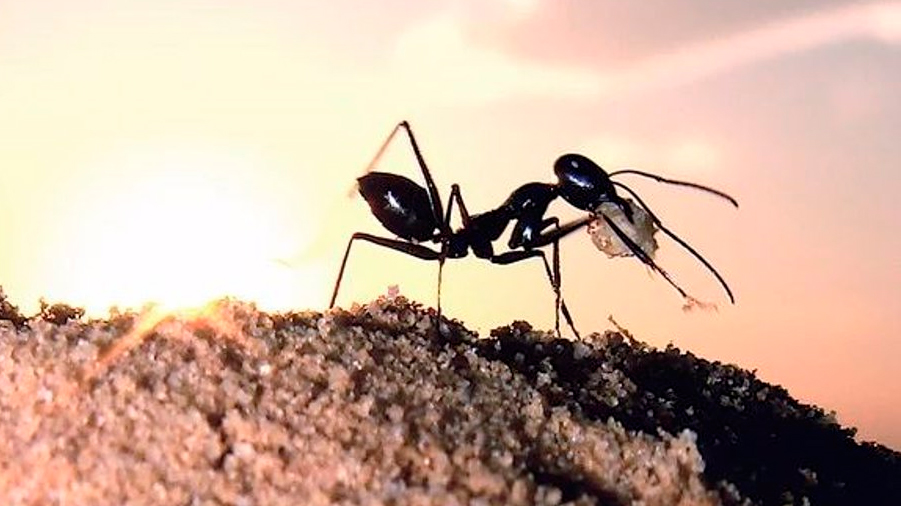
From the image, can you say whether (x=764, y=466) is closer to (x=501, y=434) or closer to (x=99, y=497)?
(x=501, y=434)

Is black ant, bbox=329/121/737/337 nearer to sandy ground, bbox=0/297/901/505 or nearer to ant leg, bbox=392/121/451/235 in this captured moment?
ant leg, bbox=392/121/451/235

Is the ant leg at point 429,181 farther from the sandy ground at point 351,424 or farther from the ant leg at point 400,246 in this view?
the sandy ground at point 351,424

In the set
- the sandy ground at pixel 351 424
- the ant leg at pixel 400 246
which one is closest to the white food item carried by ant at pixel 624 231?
the ant leg at pixel 400 246

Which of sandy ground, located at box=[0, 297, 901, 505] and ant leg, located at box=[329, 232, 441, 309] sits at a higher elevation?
ant leg, located at box=[329, 232, 441, 309]

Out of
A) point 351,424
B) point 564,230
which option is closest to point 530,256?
point 564,230

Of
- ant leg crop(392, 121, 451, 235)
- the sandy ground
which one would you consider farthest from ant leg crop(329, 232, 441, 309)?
the sandy ground

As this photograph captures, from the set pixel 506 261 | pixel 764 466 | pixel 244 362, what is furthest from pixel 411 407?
pixel 506 261

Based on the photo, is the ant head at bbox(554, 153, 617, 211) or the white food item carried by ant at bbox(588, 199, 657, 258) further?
the ant head at bbox(554, 153, 617, 211)
